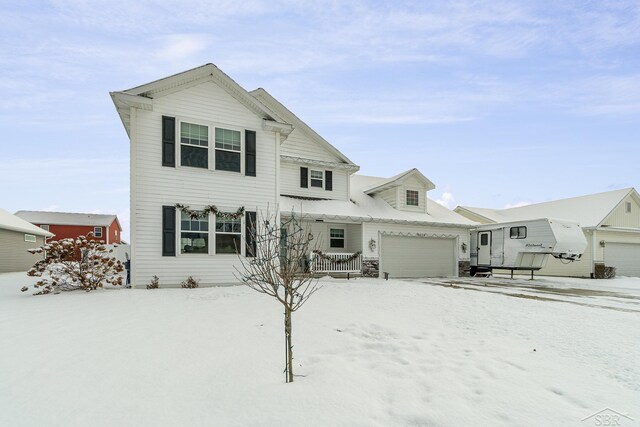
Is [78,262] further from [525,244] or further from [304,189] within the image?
[525,244]

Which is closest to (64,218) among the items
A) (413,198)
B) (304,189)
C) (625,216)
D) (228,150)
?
(304,189)

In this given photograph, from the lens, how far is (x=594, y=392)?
395 centimetres

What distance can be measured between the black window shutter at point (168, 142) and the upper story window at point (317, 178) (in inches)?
295

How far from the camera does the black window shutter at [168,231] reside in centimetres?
1186

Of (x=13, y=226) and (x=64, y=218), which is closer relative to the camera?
(x=13, y=226)

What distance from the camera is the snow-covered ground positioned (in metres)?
3.41

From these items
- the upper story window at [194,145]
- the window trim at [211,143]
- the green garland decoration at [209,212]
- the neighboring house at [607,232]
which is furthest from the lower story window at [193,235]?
the neighboring house at [607,232]

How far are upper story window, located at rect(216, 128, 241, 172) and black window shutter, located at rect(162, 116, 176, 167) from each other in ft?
5.20

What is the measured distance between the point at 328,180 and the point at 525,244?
11265mm

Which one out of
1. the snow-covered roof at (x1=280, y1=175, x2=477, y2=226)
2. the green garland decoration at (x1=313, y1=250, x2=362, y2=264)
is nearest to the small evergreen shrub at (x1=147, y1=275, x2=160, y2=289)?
the snow-covered roof at (x1=280, y1=175, x2=477, y2=226)

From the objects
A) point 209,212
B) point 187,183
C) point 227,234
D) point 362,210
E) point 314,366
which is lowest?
point 314,366

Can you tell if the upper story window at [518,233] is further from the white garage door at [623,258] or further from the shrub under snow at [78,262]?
the shrub under snow at [78,262]

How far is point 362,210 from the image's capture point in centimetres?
1803

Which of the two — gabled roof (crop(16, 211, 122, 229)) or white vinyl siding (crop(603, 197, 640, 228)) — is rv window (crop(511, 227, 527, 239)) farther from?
gabled roof (crop(16, 211, 122, 229))
